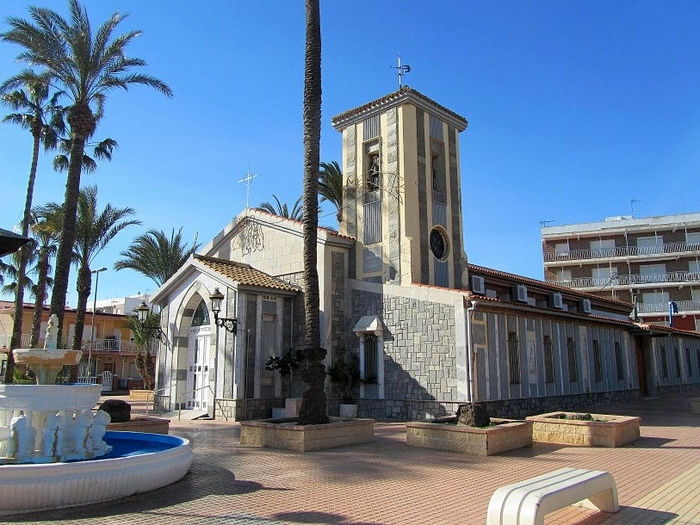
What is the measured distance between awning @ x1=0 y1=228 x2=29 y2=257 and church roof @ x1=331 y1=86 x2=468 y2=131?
13.9m

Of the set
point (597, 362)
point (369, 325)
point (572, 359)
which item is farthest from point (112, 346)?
point (597, 362)

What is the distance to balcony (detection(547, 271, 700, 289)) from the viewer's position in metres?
50.4

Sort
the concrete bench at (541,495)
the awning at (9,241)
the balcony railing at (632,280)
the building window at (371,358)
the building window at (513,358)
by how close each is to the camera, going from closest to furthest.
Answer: the concrete bench at (541,495) → the awning at (9,241) → the building window at (513,358) → the building window at (371,358) → the balcony railing at (632,280)

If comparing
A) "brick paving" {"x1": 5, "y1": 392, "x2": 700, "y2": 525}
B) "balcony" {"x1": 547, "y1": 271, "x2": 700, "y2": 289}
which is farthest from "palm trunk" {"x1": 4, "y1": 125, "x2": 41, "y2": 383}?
"balcony" {"x1": 547, "y1": 271, "x2": 700, "y2": 289}

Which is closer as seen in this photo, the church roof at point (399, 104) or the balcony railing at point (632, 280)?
the church roof at point (399, 104)

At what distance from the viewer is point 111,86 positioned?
18516mm

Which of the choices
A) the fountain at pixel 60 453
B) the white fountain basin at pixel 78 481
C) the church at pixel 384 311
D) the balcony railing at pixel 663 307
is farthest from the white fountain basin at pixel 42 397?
the balcony railing at pixel 663 307

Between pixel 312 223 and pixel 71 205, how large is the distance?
864 centimetres

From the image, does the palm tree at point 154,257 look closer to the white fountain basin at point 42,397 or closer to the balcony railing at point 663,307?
the white fountain basin at point 42,397

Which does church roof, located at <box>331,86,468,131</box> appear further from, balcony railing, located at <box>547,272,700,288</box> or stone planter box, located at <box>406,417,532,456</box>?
balcony railing, located at <box>547,272,700,288</box>

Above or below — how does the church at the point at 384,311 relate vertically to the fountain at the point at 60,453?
above

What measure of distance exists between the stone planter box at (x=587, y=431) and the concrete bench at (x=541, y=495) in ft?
18.9

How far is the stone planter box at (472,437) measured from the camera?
10.7 meters

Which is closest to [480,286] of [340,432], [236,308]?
[236,308]
